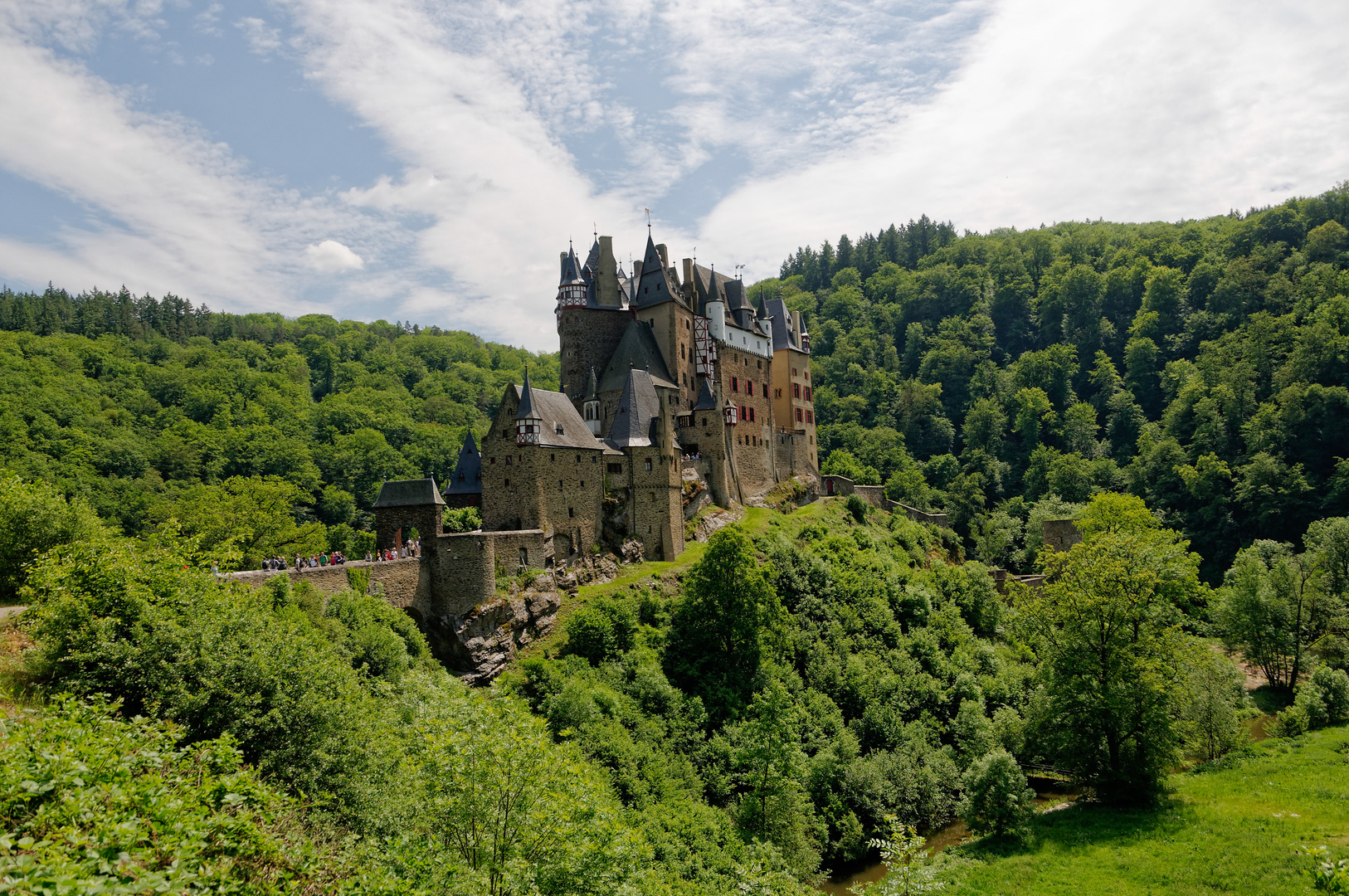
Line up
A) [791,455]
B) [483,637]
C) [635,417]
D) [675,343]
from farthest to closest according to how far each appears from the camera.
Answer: [791,455] → [675,343] → [635,417] → [483,637]

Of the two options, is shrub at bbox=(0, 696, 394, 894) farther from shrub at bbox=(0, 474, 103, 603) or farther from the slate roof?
the slate roof

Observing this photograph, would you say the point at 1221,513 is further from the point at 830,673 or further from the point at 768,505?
the point at 830,673

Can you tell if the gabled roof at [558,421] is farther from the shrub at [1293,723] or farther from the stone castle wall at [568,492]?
the shrub at [1293,723]

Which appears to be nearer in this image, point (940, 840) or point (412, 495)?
point (940, 840)

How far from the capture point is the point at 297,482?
277 feet

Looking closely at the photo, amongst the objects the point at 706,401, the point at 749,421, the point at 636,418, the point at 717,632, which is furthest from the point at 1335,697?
the point at 636,418

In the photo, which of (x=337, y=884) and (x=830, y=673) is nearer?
(x=337, y=884)

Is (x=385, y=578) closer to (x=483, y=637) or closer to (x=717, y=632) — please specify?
(x=483, y=637)

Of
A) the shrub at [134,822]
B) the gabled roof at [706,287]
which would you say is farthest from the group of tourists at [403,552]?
the gabled roof at [706,287]

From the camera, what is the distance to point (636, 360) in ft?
168

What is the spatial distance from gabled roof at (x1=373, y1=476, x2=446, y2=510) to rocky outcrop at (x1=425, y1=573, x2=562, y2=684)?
5.42 metres

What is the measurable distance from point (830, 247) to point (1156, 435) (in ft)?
297

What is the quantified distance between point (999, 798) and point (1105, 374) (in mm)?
88036

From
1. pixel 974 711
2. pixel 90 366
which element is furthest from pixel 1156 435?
pixel 90 366
